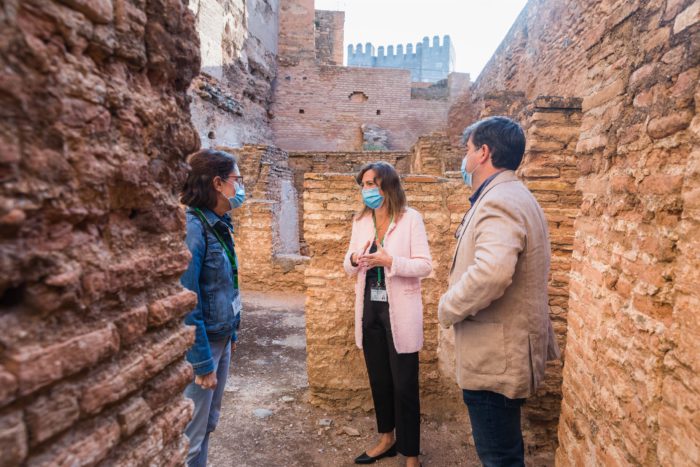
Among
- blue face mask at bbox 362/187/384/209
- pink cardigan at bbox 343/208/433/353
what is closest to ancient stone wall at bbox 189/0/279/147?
blue face mask at bbox 362/187/384/209

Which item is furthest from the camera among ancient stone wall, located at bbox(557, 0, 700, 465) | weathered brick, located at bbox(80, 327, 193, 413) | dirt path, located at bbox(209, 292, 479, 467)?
dirt path, located at bbox(209, 292, 479, 467)

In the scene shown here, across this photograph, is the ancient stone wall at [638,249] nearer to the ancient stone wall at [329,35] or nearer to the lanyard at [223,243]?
the lanyard at [223,243]

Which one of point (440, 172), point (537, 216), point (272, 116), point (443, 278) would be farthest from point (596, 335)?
point (272, 116)

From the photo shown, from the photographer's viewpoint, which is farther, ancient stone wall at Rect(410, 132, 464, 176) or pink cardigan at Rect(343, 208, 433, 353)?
ancient stone wall at Rect(410, 132, 464, 176)

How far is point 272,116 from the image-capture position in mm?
17484

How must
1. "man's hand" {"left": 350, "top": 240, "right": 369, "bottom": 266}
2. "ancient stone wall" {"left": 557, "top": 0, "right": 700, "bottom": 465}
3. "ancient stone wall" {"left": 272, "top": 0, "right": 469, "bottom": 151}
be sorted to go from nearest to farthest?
"ancient stone wall" {"left": 557, "top": 0, "right": 700, "bottom": 465}, "man's hand" {"left": 350, "top": 240, "right": 369, "bottom": 266}, "ancient stone wall" {"left": 272, "top": 0, "right": 469, "bottom": 151}

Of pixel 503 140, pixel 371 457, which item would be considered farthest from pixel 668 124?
pixel 371 457

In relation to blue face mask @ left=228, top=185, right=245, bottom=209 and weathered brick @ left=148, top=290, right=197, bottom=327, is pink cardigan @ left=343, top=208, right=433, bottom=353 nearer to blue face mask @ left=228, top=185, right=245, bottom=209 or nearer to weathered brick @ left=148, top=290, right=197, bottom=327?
blue face mask @ left=228, top=185, right=245, bottom=209

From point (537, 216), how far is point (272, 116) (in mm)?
17082

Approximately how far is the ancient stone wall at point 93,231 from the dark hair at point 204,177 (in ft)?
2.51

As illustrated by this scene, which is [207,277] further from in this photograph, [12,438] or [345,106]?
[345,106]

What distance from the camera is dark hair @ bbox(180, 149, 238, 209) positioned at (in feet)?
6.58

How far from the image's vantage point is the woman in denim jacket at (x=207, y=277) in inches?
73.2

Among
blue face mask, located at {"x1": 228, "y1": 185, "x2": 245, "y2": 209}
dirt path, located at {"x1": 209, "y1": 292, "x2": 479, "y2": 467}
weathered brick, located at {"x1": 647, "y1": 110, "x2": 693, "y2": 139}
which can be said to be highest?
weathered brick, located at {"x1": 647, "y1": 110, "x2": 693, "y2": 139}
